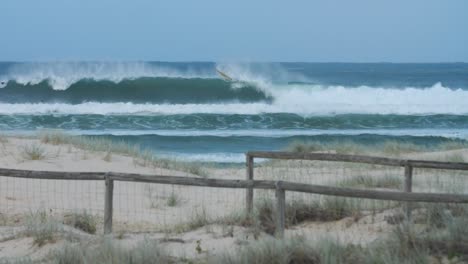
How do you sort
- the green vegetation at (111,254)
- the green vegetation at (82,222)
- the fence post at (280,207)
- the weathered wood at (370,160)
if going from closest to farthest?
the green vegetation at (111,254)
the fence post at (280,207)
the weathered wood at (370,160)
the green vegetation at (82,222)

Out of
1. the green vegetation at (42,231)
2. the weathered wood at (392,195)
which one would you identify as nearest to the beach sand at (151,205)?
the green vegetation at (42,231)

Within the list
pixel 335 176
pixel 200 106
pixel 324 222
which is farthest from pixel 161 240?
pixel 200 106

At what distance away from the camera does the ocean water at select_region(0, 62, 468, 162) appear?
2495cm

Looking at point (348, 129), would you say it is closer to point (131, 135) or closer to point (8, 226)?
point (131, 135)

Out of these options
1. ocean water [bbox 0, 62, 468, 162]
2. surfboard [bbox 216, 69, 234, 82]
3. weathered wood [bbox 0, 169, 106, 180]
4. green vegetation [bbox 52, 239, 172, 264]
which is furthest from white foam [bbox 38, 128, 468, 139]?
green vegetation [bbox 52, 239, 172, 264]

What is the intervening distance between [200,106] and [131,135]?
9.15 m

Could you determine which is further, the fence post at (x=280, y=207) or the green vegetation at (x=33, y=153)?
the green vegetation at (x=33, y=153)

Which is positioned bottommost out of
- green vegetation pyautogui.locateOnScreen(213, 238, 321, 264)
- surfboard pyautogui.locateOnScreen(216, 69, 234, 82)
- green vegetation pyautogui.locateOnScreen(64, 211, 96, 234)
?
green vegetation pyautogui.locateOnScreen(64, 211, 96, 234)

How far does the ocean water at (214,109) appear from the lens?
2495cm

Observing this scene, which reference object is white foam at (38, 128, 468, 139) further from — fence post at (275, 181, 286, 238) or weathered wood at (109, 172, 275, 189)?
fence post at (275, 181, 286, 238)

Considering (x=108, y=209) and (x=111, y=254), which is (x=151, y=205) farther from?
(x=111, y=254)

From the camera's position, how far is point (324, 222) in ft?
26.8

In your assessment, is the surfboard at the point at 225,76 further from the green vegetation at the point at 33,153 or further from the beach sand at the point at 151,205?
the green vegetation at the point at 33,153

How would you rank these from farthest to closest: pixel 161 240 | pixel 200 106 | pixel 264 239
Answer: pixel 200 106 → pixel 161 240 → pixel 264 239
